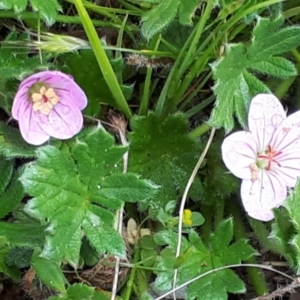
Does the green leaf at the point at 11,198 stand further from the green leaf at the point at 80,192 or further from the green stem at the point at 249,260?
the green stem at the point at 249,260

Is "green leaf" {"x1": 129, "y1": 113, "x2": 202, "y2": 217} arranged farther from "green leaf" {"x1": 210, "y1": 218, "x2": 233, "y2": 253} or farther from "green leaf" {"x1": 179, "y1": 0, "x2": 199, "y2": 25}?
"green leaf" {"x1": 179, "y1": 0, "x2": 199, "y2": 25}

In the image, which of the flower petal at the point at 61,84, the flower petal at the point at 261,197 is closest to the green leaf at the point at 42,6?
the flower petal at the point at 61,84

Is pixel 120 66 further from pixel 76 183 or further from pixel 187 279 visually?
pixel 187 279

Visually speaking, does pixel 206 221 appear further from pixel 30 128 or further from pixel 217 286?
pixel 30 128

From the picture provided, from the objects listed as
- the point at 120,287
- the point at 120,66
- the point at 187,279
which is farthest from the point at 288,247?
the point at 120,66

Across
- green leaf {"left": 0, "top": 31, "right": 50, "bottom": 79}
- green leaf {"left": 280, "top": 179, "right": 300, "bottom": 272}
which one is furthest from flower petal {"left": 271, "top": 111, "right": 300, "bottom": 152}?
green leaf {"left": 0, "top": 31, "right": 50, "bottom": 79}

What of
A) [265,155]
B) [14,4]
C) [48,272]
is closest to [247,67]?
[265,155]
